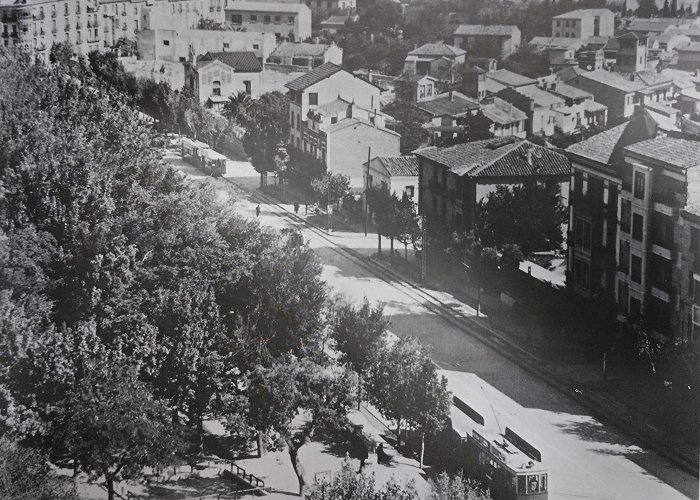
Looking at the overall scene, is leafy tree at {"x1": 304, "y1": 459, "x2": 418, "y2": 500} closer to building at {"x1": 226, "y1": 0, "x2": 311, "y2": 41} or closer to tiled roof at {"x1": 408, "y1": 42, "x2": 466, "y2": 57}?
tiled roof at {"x1": 408, "y1": 42, "x2": 466, "y2": 57}

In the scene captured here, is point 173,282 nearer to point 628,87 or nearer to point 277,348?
point 277,348

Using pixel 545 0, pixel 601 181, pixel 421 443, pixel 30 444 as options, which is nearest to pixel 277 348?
pixel 421 443

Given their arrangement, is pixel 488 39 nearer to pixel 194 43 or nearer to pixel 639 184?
pixel 639 184

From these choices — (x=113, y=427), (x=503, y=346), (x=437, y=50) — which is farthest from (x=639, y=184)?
(x=437, y=50)

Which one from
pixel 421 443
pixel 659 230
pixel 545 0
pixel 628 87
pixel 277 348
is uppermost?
pixel 545 0

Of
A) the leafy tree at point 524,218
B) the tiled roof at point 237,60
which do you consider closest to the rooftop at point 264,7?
the tiled roof at point 237,60
